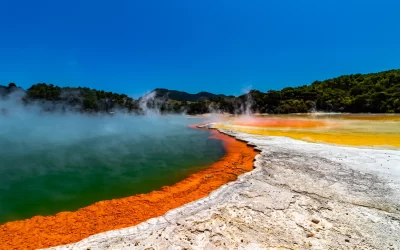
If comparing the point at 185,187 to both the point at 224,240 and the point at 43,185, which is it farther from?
the point at 43,185

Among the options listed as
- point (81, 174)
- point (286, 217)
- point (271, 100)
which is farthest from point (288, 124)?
point (271, 100)

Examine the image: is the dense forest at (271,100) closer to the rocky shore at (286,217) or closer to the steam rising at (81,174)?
the rocky shore at (286,217)

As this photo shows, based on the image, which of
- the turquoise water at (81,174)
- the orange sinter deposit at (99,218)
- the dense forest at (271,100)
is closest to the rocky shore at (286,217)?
the orange sinter deposit at (99,218)

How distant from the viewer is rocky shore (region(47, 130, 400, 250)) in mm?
5598

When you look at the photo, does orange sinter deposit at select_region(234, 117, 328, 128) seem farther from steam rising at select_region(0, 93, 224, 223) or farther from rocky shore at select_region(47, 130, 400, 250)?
rocky shore at select_region(47, 130, 400, 250)

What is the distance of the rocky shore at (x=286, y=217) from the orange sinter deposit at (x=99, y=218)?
1082 millimetres

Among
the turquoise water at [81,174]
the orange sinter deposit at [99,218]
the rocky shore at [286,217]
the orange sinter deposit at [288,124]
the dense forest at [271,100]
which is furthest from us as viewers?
the dense forest at [271,100]

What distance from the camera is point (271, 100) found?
95.9 meters

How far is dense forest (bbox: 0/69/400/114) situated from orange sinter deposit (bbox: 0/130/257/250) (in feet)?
240

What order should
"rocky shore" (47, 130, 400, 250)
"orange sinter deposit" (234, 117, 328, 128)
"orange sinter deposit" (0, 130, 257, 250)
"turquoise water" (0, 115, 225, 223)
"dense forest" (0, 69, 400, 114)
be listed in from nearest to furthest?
1. "rocky shore" (47, 130, 400, 250)
2. "orange sinter deposit" (0, 130, 257, 250)
3. "turquoise water" (0, 115, 225, 223)
4. "orange sinter deposit" (234, 117, 328, 128)
5. "dense forest" (0, 69, 400, 114)

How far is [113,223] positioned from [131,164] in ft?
25.3

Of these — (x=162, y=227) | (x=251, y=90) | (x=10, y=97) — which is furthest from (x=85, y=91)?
(x=162, y=227)

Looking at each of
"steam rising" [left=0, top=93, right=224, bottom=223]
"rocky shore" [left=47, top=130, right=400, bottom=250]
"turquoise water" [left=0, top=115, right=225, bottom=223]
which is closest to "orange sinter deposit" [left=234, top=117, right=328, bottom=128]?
"steam rising" [left=0, top=93, right=224, bottom=223]

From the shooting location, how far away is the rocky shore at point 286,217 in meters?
5.60
